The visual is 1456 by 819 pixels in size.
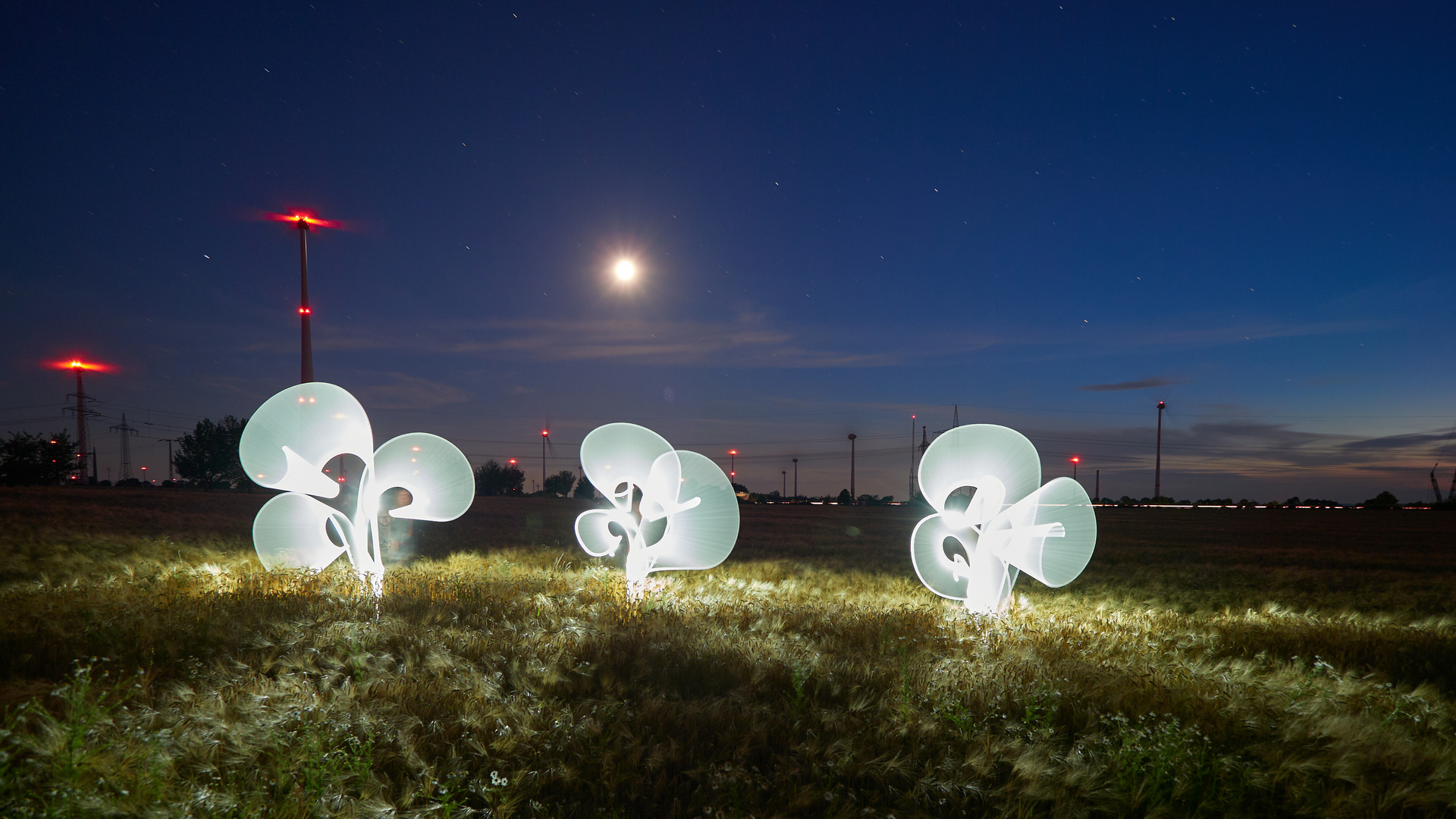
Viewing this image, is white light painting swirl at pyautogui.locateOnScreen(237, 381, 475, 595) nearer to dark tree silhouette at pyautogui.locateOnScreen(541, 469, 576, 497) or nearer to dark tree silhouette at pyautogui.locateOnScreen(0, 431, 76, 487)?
dark tree silhouette at pyautogui.locateOnScreen(0, 431, 76, 487)

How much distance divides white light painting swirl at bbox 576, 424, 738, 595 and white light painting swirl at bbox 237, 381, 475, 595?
7.21 feet

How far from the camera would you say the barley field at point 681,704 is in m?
4.22

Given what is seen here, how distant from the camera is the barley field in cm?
422

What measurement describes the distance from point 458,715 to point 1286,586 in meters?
18.5

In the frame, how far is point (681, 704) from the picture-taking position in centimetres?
566

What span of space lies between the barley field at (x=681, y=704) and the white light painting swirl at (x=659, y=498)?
2.63 ft

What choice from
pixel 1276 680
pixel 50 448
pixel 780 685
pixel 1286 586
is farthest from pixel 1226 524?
pixel 50 448

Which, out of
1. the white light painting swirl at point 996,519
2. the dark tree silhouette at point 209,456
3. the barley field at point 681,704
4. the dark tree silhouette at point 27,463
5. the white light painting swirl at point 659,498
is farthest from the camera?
the dark tree silhouette at point 209,456

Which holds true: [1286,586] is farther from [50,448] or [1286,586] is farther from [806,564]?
[50,448]

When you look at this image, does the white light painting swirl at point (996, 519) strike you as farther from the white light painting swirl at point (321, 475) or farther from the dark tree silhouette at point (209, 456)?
the dark tree silhouette at point (209, 456)

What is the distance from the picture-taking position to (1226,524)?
46625mm

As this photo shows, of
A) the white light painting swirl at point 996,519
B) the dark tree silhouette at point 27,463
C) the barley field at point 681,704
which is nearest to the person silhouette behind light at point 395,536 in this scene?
the barley field at point 681,704

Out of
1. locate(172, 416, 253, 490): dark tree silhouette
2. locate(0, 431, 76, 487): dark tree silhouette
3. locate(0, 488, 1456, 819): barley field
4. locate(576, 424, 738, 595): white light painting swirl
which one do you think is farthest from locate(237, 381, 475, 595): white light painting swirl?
locate(172, 416, 253, 490): dark tree silhouette

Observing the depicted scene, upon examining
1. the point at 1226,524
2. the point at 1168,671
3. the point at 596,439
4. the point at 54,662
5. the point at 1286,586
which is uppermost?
the point at 596,439
